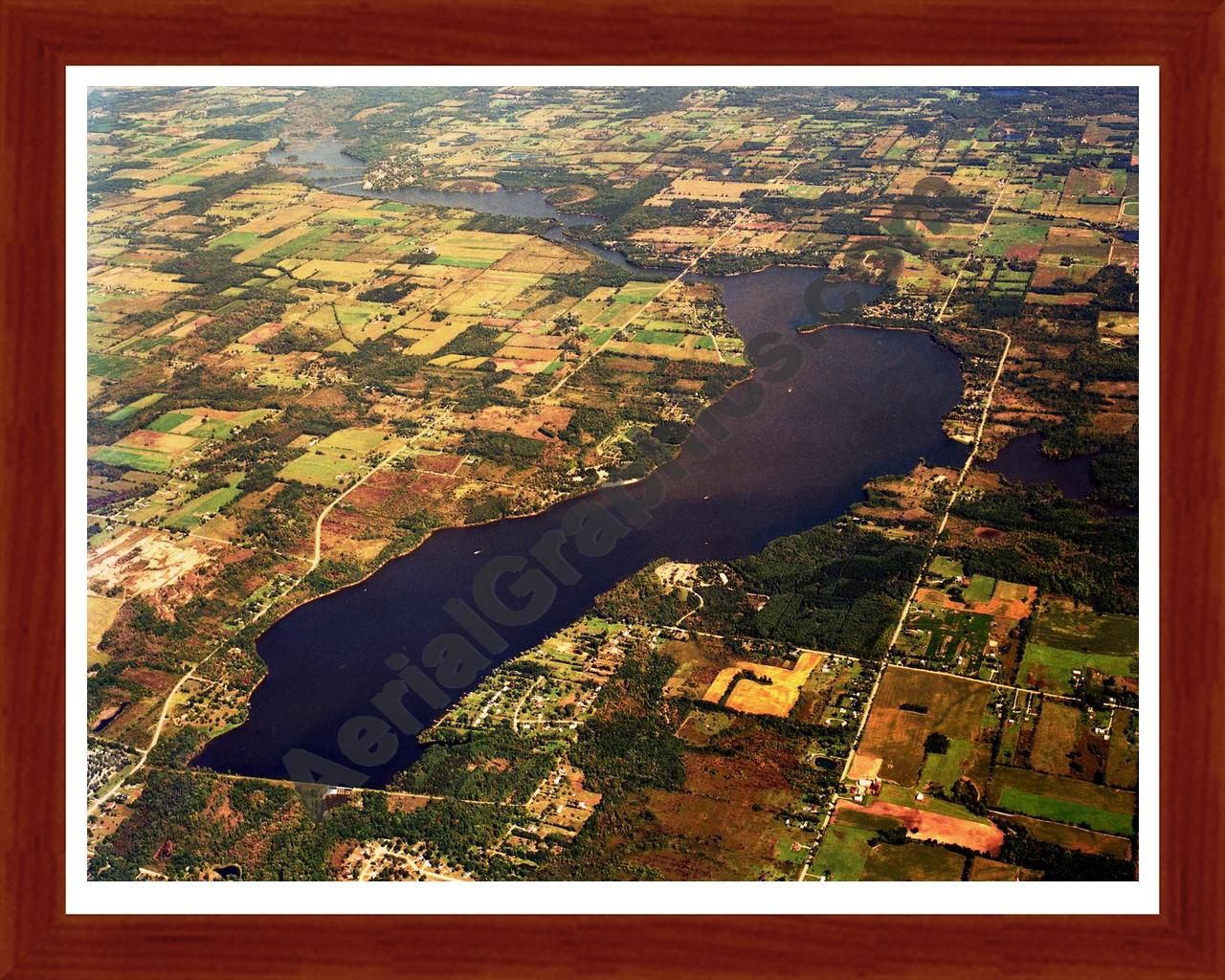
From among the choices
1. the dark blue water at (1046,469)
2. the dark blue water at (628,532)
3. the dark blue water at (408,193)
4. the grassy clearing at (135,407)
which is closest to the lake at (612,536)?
the dark blue water at (628,532)

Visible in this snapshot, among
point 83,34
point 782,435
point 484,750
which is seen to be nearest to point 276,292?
point 782,435

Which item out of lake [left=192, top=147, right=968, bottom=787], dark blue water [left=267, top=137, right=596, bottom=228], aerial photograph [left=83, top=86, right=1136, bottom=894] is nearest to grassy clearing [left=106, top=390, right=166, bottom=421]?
aerial photograph [left=83, top=86, right=1136, bottom=894]

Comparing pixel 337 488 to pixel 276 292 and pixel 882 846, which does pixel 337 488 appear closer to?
pixel 276 292

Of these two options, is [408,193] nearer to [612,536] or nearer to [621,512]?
[621,512]

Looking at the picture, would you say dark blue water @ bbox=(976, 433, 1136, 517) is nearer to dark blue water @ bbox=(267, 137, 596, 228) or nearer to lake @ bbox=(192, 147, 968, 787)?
lake @ bbox=(192, 147, 968, 787)

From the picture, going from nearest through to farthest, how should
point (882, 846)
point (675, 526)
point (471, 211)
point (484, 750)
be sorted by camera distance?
point (882, 846) → point (484, 750) → point (675, 526) → point (471, 211)

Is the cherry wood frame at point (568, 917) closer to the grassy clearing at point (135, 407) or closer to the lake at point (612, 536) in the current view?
the lake at point (612, 536)

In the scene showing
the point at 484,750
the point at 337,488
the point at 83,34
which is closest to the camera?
the point at 83,34

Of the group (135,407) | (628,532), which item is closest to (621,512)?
(628,532)
